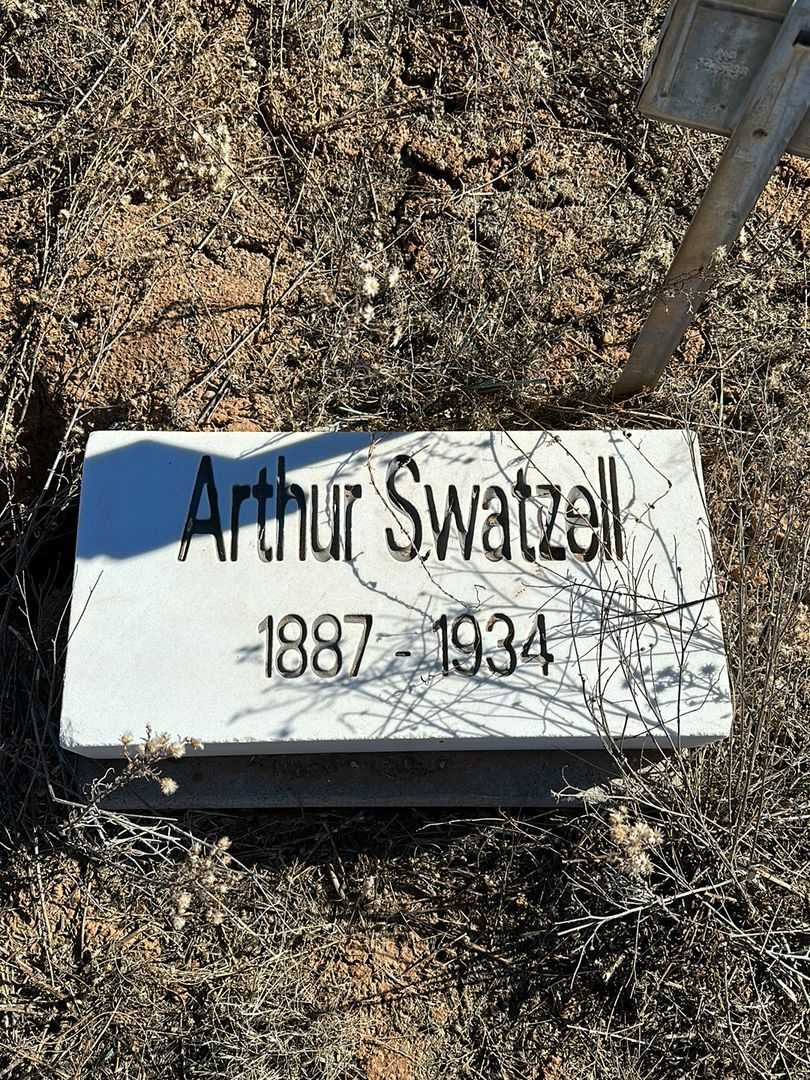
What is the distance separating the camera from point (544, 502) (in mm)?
2535

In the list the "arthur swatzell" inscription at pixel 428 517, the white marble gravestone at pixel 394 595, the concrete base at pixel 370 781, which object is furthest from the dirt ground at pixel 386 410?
the "arthur swatzell" inscription at pixel 428 517

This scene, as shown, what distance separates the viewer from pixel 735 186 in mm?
2197

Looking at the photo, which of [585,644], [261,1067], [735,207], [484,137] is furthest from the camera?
[484,137]

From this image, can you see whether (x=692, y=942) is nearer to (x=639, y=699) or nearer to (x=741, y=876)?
(x=741, y=876)

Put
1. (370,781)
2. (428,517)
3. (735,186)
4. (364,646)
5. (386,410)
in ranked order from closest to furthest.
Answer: (735,186) < (364,646) < (428,517) < (370,781) < (386,410)

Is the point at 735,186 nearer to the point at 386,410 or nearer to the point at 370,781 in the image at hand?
the point at 386,410

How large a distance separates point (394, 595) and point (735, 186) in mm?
A: 1277

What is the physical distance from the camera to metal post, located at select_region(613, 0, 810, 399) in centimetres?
189

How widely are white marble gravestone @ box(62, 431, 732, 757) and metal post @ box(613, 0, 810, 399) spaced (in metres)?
0.32

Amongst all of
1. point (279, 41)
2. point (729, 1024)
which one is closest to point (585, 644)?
point (729, 1024)

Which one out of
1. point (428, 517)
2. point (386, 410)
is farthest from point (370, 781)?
point (386, 410)

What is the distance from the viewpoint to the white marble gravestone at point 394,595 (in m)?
2.38

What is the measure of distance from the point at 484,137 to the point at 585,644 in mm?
1851

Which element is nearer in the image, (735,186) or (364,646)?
(735,186)
